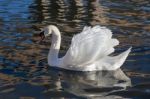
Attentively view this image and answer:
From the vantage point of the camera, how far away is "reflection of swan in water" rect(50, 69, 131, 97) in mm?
12906

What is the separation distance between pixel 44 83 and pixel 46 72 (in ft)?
3.00

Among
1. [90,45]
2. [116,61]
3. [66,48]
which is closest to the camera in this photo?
[90,45]

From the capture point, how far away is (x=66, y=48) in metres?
16.4

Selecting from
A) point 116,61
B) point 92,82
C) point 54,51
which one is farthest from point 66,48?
point 92,82

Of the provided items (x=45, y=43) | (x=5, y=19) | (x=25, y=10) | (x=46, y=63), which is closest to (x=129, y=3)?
(x=25, y=10)

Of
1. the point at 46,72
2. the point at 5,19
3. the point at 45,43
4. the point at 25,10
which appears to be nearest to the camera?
the point at 46,72

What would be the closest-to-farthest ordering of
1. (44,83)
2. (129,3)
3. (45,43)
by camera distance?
(44,83) → (45,43) → (129,3)

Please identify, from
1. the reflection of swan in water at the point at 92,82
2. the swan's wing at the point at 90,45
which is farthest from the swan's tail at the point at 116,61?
the swan's wing at the point at 90,45

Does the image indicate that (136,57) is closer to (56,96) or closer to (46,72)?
(46,72)

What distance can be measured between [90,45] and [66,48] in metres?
2.44

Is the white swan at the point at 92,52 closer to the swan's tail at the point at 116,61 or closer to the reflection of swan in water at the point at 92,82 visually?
the swan's tail at the point at 116,61

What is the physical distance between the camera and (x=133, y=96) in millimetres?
12461

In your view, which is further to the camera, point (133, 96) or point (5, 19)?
point (5, 19)

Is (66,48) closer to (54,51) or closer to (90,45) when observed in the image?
(54,51)
